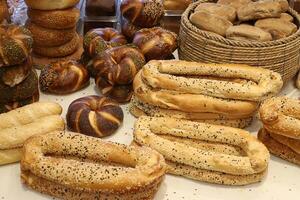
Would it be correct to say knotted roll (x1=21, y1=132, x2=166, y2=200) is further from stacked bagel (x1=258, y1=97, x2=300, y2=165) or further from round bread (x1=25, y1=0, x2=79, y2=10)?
round bread (x1=25, y1=0, x2=79, y2=10)

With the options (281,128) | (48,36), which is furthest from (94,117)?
(281,128)

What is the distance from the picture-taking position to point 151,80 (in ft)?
4.55

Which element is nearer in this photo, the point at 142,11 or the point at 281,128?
the point at 281,128

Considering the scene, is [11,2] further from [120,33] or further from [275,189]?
[275,189]

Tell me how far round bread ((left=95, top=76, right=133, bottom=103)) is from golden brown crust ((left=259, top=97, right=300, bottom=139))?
0.45m

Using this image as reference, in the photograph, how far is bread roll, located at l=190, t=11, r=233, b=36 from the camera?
1498mm

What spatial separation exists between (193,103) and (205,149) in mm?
149

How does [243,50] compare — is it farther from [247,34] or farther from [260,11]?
[260,11]

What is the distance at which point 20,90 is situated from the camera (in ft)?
4.64

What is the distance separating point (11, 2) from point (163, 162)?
113cm

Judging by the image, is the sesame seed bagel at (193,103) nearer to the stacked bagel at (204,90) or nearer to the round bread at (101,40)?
the stacked bagel at (204,90)

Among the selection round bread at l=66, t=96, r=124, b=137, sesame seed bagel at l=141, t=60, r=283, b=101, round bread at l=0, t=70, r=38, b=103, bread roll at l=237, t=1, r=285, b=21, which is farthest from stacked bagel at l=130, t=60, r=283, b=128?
round bread at l=0, t=70, r=38, b=103

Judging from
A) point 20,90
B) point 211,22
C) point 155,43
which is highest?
point 211,22

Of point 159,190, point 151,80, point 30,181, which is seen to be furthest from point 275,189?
point 30,181
